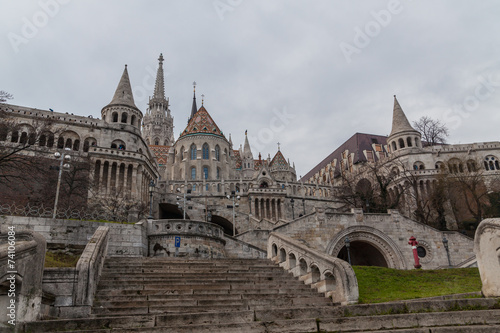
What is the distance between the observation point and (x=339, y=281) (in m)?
8.84

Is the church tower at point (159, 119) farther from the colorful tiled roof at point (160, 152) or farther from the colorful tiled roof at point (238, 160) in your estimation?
the colorful tiled roof at point (238, 160)

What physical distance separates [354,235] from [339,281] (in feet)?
56.2

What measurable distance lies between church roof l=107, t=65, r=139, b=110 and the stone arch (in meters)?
28.6

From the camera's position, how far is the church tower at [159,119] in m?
91.2

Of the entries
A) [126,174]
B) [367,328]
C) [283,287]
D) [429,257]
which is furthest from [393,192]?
[367,328]

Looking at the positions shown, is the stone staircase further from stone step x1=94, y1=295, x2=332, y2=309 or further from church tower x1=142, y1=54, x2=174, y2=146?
church tower x1=142, y1=54, x2=174, y2=146

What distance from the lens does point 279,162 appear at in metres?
65.8

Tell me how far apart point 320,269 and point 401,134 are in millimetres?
43735

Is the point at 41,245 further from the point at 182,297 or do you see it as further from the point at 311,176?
the point at 311,176

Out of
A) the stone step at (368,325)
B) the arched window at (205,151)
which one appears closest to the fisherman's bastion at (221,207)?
the arched window at (205,151)

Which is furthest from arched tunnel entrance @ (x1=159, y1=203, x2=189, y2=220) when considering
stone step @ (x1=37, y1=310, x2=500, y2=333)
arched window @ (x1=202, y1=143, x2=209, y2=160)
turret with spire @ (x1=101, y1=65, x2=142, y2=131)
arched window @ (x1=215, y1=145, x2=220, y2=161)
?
stone step @ (x1=37, y1=310, x2=500, y2=333)

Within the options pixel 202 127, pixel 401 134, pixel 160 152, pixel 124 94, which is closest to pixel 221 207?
pixel 124 94

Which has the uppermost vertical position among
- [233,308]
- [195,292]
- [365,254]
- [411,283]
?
[365,254]

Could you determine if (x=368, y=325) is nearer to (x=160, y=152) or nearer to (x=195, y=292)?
(x=195, y=292)
